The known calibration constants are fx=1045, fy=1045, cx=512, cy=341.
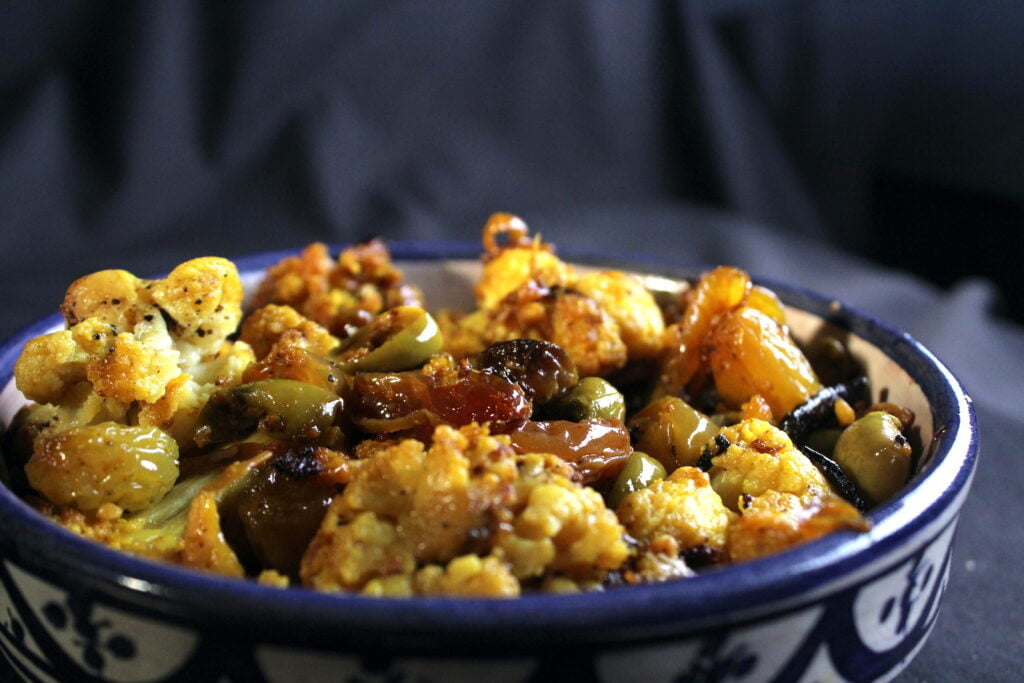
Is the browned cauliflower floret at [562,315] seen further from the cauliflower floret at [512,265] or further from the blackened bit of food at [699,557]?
the blackened bit of food at [699,557]

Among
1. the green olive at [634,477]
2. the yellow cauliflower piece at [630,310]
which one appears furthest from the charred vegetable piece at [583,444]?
the yellow cauliflower piece at [630,310]

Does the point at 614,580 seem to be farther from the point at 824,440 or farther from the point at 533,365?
the point at 824,440

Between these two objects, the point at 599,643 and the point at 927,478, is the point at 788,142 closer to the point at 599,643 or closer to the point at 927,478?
the point at 927,478

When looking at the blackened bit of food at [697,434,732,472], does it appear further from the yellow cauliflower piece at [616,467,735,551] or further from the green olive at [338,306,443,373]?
the green olive at [338,306,443,373]

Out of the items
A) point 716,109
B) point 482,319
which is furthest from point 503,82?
point 482,319

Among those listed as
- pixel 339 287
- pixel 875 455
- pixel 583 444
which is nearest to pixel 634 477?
pixel 583 444
